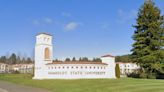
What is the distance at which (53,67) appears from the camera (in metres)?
41.4

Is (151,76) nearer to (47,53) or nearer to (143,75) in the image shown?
(143,75)

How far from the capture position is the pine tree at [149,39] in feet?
129

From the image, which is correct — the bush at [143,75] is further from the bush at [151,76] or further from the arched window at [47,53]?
the arched window at [47,53]

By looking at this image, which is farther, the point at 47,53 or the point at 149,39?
the point at 47,53

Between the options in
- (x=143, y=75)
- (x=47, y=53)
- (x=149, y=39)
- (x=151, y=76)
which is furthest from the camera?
(x=47, y=53)

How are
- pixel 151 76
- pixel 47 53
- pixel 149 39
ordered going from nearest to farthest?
pixel 151 76 → pixel 149 39 → pixel 47 53

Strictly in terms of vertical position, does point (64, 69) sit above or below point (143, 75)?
above

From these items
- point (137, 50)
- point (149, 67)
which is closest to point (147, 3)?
point (137, 50)

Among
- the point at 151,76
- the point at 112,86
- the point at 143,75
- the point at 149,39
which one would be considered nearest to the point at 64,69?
the point at 143,75

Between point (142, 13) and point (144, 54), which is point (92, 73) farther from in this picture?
point (142, 13)

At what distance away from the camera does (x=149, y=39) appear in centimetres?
4112

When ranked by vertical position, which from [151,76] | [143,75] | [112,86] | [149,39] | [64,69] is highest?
[149,39]

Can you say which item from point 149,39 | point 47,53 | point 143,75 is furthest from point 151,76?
point 47,53

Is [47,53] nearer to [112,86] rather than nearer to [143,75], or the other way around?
[143,75]
